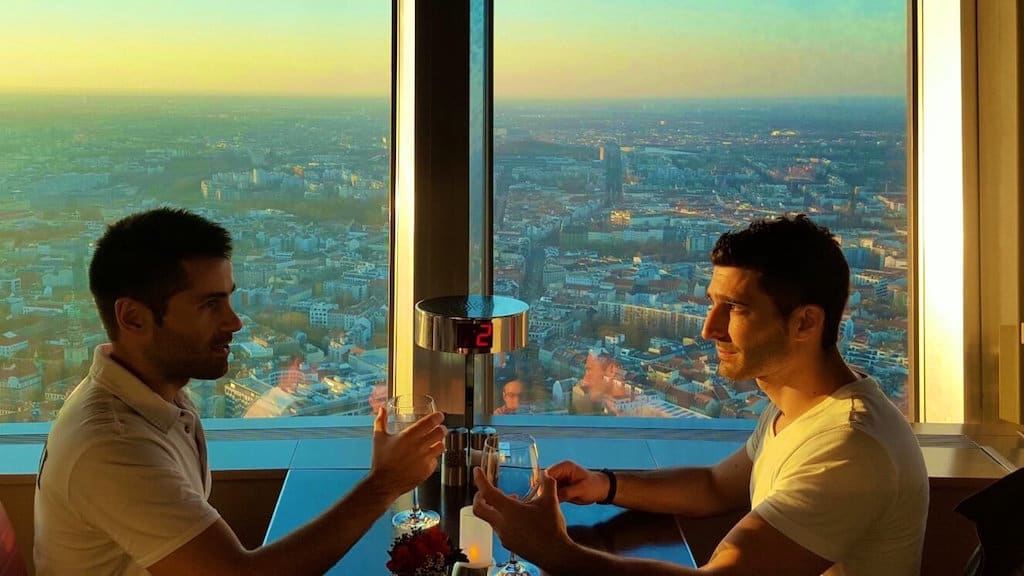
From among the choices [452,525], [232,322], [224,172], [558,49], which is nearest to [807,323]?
[452,525]

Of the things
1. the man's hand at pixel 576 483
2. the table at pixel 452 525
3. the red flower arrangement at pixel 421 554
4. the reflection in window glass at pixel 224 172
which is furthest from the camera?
the reflection in window glass at pixel 224 172

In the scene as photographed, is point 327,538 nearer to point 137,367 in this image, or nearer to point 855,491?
point 137,367

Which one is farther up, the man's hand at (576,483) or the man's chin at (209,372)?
the man's chin at (209,372)

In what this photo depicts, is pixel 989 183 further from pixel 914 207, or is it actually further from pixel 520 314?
pixel 520 314

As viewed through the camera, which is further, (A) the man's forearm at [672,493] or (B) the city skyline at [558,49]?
(B) the city skyline at [558,49]

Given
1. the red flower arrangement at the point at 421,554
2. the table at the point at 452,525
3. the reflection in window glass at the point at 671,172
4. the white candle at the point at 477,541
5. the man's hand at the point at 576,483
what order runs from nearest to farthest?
the red flower arrangement at the point at 421,554, the white candle at the point at 477,541, the table at the point at 452,525, the man's hand at the point at 576,483, the reflection in window glass at the point at 671,172

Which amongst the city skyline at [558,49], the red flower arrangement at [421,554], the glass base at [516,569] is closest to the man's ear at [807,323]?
the glass base at [516,569]

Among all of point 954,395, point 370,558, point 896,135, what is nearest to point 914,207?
point 896,135

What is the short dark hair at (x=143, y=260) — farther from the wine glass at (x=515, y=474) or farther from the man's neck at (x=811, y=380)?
the man's neck at (x=811, y=380)
